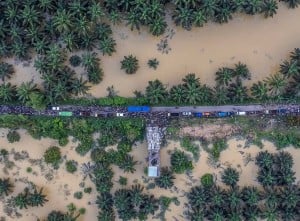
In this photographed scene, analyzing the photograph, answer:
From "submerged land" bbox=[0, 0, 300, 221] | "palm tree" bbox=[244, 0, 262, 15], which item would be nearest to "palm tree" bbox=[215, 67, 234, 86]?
"submerged land" bbox=[0, 0, 300, 221]

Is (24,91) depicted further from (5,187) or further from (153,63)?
(153,63)

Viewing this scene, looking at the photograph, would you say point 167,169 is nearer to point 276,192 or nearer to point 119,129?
point 119,129

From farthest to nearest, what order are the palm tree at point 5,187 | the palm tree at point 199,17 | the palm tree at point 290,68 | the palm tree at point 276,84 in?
the palm tree at point 5,187 < the palm tree at point 276,84 < the palm tree at point 290,68 < the palm tree at point 199,17

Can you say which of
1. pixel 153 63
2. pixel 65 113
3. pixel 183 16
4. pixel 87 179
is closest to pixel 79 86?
pixel 65 113

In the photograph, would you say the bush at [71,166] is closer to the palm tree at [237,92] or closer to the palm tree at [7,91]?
the palm tree at [7,91]

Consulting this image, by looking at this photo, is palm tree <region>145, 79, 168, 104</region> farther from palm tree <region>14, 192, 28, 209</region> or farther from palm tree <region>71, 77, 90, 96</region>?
palm tree <region>14, 192, 28, 209</region>

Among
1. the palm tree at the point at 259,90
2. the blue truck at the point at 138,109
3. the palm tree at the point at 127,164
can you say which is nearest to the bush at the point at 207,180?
the palm tree at the point at 127,164
